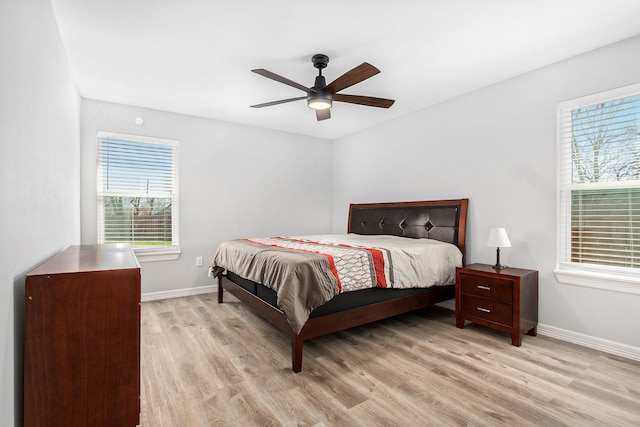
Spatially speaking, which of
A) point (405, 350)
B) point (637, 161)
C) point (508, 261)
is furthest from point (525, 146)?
point (405, 350)

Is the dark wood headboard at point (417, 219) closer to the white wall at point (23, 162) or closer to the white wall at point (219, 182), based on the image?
the white wall at point (219, 182)

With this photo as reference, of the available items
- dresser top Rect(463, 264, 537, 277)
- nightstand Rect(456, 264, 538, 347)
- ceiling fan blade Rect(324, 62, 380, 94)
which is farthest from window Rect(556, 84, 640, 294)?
ceiling fan blade Rect(324, 62, 380, 94)

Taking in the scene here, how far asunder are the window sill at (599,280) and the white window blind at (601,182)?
0.07 metres

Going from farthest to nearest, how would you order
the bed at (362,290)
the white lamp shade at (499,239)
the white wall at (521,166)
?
the white lamp shade at (499,239), the white wall at (521,166), the bed at (362,290)

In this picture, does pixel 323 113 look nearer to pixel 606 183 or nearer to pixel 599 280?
pixel 606 183

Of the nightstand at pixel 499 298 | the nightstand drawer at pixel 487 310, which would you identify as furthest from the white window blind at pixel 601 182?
the nightstand drawer at pixel 487 310

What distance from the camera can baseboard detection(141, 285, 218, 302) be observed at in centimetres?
404

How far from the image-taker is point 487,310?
288 centimetres

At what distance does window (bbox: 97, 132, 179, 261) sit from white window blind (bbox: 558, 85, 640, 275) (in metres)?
4.32

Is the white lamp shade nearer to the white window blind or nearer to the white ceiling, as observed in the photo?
the white window blind

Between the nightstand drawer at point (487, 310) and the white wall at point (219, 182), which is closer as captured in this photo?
the nightstand drawer at point (487, 310)

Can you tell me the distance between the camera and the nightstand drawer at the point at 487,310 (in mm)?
2736

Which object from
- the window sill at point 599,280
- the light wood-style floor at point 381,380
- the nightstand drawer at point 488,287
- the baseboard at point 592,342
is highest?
the window sill at point 599,280

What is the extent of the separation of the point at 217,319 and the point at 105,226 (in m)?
1.83
